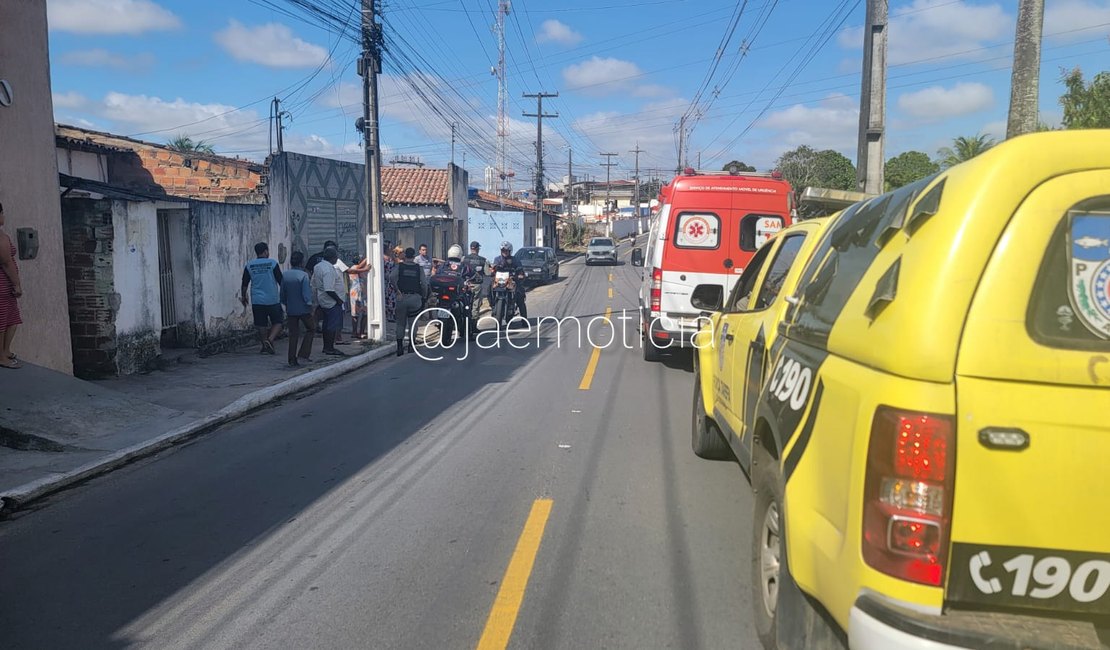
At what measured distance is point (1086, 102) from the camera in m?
15.9

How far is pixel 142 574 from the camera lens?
4738 millimetres

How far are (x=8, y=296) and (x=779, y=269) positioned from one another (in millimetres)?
7426

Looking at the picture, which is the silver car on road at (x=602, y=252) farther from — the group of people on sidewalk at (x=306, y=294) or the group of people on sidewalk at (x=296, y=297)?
the group of people on sidewalk at (x=296, y=297)

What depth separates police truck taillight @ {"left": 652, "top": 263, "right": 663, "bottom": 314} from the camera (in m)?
11.5

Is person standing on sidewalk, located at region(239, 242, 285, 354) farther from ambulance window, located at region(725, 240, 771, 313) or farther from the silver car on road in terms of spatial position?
the silver car on road

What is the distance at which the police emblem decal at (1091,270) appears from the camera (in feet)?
8.09

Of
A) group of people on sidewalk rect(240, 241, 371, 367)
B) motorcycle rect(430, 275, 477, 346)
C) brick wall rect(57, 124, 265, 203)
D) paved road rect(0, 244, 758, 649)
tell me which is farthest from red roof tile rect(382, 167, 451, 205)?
paved road rect(0, 244, 758, 649)

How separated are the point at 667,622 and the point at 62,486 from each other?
5023mm

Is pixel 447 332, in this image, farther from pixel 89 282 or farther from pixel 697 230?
pixel 89 282

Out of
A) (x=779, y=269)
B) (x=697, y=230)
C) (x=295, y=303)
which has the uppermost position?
(x=697, y=230)

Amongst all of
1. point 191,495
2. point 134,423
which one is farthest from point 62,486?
point 134,423

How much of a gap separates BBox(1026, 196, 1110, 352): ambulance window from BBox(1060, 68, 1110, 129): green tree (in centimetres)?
1512

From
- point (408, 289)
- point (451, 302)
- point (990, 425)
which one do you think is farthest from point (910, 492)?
point (451, 302)

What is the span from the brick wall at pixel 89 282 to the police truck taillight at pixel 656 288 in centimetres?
706
